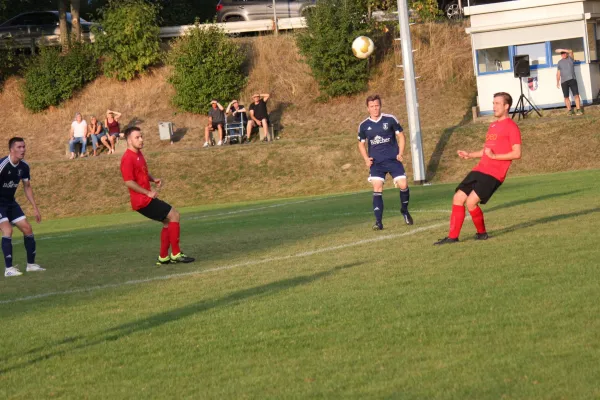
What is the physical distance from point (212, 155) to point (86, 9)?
78.5 feet

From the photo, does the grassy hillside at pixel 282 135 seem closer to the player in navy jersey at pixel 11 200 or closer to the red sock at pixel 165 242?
the player in navy jersey at pixel 11 200

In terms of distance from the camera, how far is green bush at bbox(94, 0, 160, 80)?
42.2 metres

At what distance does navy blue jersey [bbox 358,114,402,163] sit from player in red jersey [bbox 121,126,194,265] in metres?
3.53

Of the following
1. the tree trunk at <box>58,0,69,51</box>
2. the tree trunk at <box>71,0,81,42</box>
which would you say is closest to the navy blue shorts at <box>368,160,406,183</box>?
the tree trunk at <box>71,0,81,42</box>

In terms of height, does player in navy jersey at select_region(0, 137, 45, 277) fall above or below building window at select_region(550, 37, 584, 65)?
below

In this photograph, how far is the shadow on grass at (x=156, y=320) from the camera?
7.61 m

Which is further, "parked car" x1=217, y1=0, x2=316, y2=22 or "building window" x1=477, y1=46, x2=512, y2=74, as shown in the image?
"parked car" x1=217, y1=0, x2=316, y2=22

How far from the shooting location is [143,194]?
12.5m

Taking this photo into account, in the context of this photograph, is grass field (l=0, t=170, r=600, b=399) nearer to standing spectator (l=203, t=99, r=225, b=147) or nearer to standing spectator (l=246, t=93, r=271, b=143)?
standing spectator (l=246, t=93, r=271, b=143)

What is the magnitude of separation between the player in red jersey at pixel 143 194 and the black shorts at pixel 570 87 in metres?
21.9

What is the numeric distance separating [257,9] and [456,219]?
3365cm

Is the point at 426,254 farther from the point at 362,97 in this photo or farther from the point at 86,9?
the point at 86,9

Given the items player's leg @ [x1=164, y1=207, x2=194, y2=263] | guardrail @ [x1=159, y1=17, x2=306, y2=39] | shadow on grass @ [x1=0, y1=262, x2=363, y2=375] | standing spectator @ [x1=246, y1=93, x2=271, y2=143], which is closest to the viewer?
shadow on grass @ [x1=0, y1=262, x2=363, y2=375]

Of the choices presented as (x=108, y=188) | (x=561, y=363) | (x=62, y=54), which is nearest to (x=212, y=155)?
(x=108, y=188)
